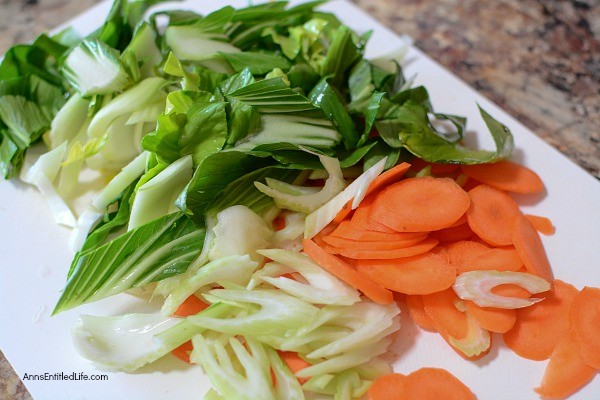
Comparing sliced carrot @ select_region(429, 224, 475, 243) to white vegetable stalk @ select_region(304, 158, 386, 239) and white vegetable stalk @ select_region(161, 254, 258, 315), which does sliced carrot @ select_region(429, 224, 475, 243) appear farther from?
white vegetable stalk @ select_region(161, 254, 258, 315)

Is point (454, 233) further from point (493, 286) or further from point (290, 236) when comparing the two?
point (290, 236)

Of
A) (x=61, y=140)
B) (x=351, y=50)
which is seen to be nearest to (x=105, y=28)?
(x=61, y=140)

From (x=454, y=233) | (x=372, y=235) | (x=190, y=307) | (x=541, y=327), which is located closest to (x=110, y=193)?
(x=190, y=307)

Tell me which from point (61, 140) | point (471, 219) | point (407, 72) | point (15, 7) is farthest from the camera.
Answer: point (15, 7)

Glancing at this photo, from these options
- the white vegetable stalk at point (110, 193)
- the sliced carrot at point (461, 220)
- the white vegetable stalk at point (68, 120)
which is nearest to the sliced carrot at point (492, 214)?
the sliced carrot at point (461, 220)

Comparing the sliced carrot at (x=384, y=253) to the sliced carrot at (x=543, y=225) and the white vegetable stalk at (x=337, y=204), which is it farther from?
the sliced carrot at (x=543, y=225)

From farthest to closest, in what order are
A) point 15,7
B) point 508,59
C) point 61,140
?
point 15,7
point 508,59
point 61,140

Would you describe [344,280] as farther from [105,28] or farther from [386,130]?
[105,28]
